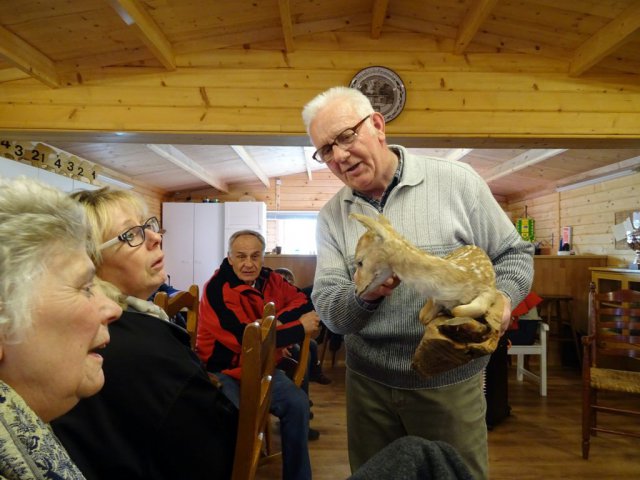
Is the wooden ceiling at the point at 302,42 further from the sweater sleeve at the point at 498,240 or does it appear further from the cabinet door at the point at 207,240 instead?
the cabinet door at the point at 207,240

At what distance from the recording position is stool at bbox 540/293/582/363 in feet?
13.8

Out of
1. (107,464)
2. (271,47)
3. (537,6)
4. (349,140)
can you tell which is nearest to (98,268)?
(107,464)

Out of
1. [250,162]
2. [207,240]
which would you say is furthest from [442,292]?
[207,240]


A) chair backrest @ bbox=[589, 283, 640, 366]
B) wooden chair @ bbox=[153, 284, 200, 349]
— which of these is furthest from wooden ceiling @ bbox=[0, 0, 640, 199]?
wooden chair @ bbox=[153, 284, 200, 349]

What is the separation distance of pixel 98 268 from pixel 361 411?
75 centimetres

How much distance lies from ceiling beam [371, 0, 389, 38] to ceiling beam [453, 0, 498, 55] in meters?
0.48

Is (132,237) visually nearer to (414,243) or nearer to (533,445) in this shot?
(414,243)

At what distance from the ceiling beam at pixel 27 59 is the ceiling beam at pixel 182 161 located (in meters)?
2.00

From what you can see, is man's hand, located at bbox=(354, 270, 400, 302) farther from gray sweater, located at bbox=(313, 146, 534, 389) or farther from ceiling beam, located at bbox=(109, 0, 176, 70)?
ceiling beam, located at bbox=(109, 0, 176, 70)

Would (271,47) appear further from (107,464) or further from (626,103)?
(107,464)

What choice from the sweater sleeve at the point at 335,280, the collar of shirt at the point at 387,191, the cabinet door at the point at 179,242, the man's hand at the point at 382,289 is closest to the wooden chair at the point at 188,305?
the sweater sleeve at the point at 335,280

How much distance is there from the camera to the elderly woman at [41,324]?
0.46m

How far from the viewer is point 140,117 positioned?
9.21ft

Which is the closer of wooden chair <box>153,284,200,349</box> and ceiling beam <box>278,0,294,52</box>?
wooden chair <box>153,284,200,349</box>
